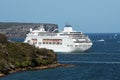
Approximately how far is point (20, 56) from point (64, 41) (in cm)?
4849

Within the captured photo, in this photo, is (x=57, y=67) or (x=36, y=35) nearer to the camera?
(x=57, y=67)

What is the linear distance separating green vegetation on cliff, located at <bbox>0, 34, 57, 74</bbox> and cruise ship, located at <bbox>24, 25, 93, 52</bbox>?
38918mm

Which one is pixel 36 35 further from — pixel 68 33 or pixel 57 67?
pixel 57 67

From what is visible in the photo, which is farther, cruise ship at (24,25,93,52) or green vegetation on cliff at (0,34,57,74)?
cruise ship at (24,25,93,52)

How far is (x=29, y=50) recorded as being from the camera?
91312mm

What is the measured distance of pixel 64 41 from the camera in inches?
5305

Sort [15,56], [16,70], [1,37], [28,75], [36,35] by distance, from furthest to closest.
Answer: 1. [36,35]
2. [1,37]
3. [15,56]
4. [16,70]
5. [28,75]

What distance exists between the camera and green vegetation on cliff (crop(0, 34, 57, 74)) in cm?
8050

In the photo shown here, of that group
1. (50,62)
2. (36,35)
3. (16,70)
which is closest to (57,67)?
(50,62)

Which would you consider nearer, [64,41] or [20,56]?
[20,56]

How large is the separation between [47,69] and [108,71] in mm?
9759

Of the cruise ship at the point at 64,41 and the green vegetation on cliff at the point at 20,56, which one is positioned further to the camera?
the cruise ship at the point at 64,41

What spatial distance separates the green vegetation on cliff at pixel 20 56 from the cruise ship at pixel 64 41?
38.9 metres

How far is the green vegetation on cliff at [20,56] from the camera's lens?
8050 cm
